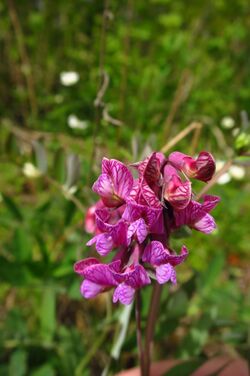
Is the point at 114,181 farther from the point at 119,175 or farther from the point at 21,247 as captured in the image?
the point at 21,247

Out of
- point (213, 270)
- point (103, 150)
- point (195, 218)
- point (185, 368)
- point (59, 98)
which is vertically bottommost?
point (185, 368)

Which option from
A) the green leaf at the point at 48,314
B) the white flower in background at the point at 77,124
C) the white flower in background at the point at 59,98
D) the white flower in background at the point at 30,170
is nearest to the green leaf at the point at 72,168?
the white flower in background at the point at 30,170

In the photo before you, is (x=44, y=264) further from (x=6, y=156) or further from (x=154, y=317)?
(x=154, y=317)

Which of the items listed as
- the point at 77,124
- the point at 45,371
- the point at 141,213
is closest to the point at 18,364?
the point at 45,371

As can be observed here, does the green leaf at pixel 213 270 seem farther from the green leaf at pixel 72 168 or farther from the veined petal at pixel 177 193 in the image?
the veined petal at pixel 177 193

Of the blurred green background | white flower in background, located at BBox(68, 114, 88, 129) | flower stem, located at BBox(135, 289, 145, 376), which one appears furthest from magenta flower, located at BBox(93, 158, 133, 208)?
white flower in background, located at BBox(68, 114, 88, 129)

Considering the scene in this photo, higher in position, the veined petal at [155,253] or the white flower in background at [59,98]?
the white flower in background at [59,98]
